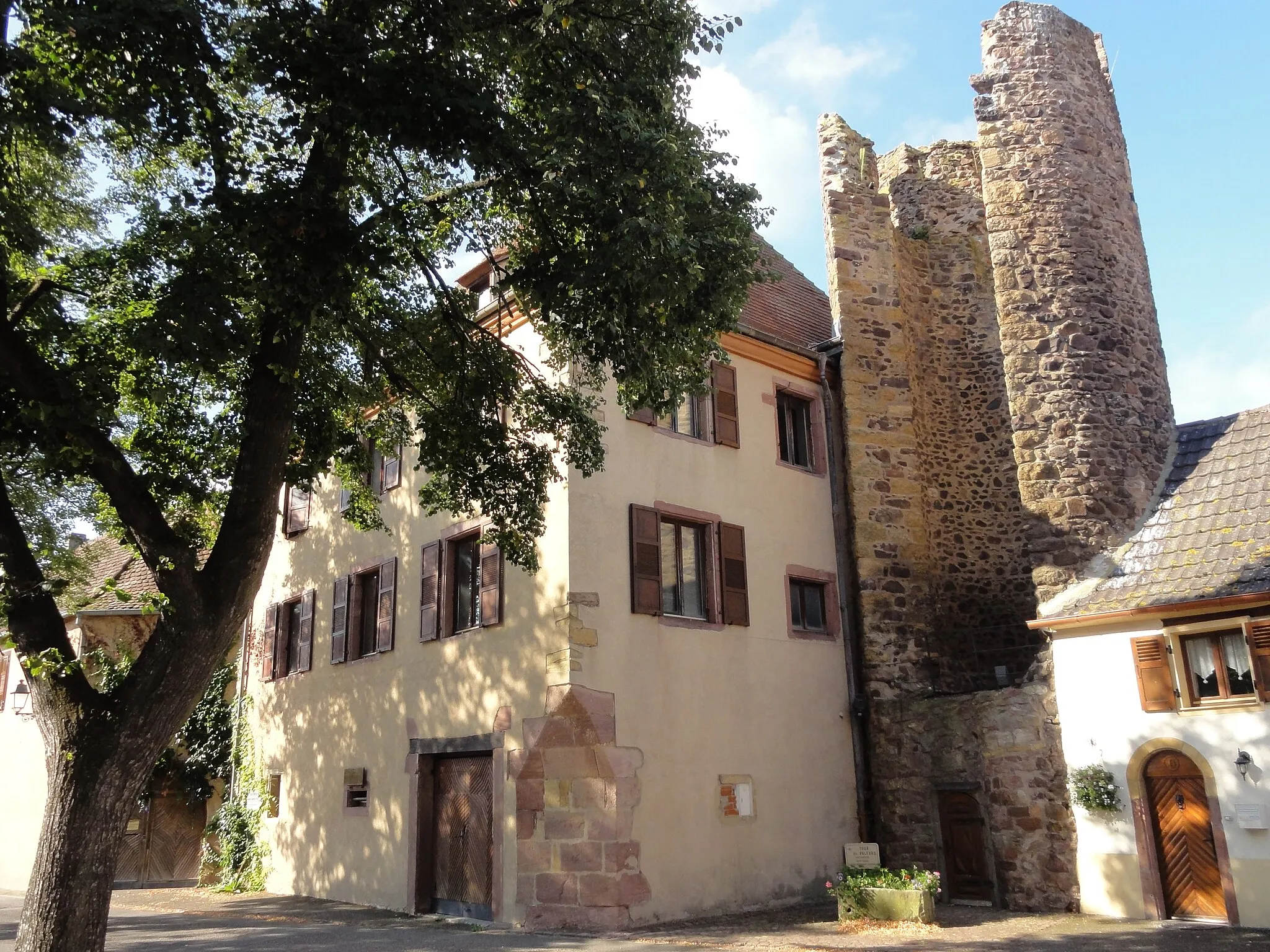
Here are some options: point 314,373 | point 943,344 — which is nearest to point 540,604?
point 314,373

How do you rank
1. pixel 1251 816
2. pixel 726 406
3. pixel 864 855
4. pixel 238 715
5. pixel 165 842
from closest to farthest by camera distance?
1. pixel 1251 816
2. pixel 864 855
3. pixel 726 406
4. pixel 238 715
5. pixel 165 842

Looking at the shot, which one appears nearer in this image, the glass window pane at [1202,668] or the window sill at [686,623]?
the glass window pane at [1202,668]

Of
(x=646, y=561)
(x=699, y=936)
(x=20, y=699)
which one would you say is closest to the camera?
(x=699, y=936)

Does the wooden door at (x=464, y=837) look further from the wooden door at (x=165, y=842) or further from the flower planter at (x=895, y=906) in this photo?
the wooden door at (x=165, y=842)

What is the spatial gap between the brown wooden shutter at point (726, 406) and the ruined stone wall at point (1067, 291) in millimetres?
3576

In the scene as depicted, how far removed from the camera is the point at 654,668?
497 inches

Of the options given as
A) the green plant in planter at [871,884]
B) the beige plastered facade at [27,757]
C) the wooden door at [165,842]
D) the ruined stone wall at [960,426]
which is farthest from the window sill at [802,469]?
the beige plastered facade at [27,757]

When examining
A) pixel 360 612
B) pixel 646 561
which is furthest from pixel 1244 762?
pixel 360 612

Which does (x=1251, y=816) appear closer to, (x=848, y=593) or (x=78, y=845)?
(x=848, y=593)

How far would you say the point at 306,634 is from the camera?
17.3 metres

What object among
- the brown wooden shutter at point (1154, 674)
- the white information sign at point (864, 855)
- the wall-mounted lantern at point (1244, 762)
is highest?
the brown wooden shutter at point (1154, 674)

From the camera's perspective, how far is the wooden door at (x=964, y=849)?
13.2 meters

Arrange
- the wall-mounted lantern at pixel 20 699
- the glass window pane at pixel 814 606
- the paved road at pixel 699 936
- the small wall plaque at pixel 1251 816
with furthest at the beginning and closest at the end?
the wall-mounted lantern at pixel 20 699 → the glass window pane at pixel 814 606 → the small wall plaque at pixel 1251 816 → the paved road at pixel 699 936

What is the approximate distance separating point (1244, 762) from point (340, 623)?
38.9 ft
